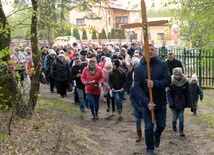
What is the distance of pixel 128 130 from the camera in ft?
30.9

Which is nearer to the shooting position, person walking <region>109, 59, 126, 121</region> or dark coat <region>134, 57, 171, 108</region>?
dark coat <region>134, 57, 171, 108</region>

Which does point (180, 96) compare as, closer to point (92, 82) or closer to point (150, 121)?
point (150, 121)

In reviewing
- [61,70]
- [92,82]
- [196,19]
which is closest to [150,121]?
[92,82]

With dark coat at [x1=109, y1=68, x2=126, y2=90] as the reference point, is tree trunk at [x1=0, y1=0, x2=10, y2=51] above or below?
above

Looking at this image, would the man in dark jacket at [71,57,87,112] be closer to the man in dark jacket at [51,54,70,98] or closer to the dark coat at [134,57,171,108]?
the man in dark jacket at [51,54,70,98]

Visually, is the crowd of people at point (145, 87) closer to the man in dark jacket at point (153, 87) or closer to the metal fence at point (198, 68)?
the man in dark jacket at point (153, 87)

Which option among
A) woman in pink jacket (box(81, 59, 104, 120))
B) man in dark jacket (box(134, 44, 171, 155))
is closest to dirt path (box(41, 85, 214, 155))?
woman in pink jacket (box(81, 59, 104, 120))

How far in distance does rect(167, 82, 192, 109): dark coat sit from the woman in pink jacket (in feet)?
8.76

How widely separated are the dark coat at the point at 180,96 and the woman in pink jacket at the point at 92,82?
2.67 metres

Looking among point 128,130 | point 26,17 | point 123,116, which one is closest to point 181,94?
point 128,130

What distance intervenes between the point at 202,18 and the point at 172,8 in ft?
3.41

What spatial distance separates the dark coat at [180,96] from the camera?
27.7ft

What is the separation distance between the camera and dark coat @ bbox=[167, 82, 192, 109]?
845 centimetres

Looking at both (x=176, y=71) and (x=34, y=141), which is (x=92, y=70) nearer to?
(x=176, y=71)
